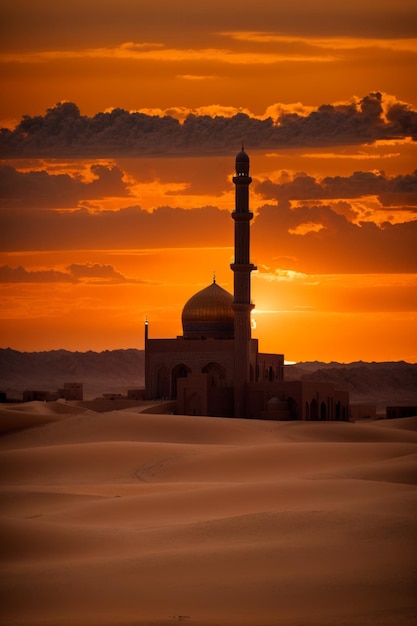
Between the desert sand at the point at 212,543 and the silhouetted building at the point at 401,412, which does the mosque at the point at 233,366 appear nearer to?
the silhouetted building at the point at 401,412

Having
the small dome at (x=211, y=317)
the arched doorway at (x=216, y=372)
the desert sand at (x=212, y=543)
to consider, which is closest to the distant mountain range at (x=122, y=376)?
the small dome at (x=211, y=317)

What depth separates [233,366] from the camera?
71750 millimetres

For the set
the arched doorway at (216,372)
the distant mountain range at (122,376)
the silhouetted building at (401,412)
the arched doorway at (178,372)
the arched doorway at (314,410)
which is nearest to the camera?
the arched doorway at (314,410)

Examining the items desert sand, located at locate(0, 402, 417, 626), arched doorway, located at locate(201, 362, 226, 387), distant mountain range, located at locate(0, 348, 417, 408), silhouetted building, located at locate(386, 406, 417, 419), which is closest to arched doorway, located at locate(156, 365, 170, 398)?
arched doorway, located at locate(201, 362, 226, 387)

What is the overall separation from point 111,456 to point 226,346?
67.7 feet

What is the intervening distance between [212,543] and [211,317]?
1818 inches

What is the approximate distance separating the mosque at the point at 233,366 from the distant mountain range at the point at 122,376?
188 feet

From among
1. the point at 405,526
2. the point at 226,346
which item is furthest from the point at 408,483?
the point at 226,346

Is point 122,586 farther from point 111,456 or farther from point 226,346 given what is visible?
point 226,346

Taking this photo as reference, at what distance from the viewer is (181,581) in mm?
25656

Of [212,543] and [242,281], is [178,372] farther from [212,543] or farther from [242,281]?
[212,543]

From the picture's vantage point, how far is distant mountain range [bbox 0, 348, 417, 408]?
509 ft

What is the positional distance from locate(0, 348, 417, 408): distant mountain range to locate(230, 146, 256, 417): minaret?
60974 millimetres

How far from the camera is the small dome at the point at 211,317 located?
75312 millimetres
